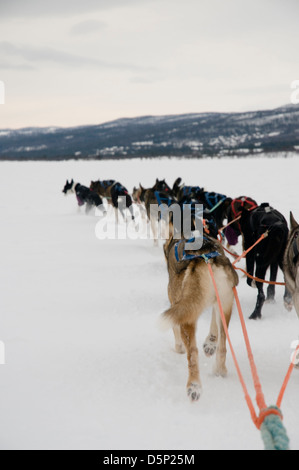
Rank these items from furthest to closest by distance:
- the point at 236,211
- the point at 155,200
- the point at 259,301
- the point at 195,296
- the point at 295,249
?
Result: the point at 155,200, the point at 236,211, the point at 259,301, the point at 295,249, the point at 195,296

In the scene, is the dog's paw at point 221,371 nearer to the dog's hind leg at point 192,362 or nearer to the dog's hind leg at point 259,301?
the dog's hind leg at point 192,362

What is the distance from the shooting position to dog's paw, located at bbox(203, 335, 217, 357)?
3.00 metres

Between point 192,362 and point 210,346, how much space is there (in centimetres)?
62

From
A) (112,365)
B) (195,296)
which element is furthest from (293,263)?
(112,365)

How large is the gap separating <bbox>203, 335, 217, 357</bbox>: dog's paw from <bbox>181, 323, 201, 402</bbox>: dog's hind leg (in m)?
0.59

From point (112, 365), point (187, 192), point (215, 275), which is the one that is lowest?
point (112, 365)

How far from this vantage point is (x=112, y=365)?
299 centimetres

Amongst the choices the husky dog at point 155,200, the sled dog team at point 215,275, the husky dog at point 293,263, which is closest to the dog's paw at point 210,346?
the sled dog team at point 215,275

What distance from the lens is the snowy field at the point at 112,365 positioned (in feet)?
7.04

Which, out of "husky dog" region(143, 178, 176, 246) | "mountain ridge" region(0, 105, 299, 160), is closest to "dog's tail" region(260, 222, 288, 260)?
"husky dog" region(143, 178, 176, 246)

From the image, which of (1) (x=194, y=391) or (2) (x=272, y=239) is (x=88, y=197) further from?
(1) (x=194, y=391)

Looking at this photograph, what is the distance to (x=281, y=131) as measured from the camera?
339ft

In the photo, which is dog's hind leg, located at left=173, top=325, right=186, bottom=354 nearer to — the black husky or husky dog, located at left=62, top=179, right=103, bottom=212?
the black husky
